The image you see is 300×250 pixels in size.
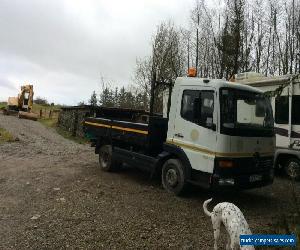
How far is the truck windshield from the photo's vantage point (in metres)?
7.87

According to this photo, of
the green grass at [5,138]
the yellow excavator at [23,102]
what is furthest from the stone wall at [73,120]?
the yellow excavator at [23,102]

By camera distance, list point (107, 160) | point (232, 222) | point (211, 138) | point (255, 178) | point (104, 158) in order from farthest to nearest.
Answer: point (104, 158) → point (107, 160) → point (255, 178) → point (211, 138) → point (232, 222)

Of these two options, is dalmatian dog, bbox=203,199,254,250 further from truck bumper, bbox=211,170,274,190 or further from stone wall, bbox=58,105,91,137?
stone wall, bbox=58,105,91,137

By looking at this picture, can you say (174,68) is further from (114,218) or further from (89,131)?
(114,218)

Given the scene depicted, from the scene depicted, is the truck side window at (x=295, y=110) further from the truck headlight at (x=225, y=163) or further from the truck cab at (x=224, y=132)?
the truck headlight at (x=225, y=163)

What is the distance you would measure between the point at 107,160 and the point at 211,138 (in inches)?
178

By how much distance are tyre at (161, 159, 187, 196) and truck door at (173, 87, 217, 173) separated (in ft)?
1.35

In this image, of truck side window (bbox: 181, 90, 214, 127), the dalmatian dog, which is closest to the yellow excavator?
truck side window (bbox: 181, 90, 214, 127)

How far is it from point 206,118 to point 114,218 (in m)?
2.83

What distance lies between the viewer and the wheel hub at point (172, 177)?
349 inches

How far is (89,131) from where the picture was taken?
1222 cm

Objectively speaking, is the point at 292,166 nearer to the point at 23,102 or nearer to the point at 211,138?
the point at 211,138

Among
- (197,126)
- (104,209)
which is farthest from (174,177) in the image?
(104,209)

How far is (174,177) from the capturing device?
8.90 meters
